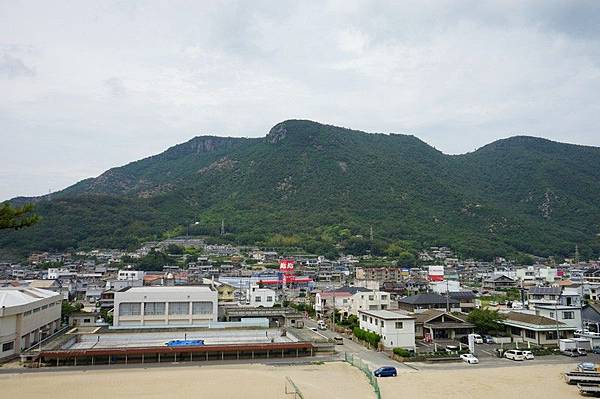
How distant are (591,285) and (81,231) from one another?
93207 mm

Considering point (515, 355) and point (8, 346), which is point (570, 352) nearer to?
→ point (515, 355)

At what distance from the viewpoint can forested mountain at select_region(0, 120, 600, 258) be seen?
10812 centimetres

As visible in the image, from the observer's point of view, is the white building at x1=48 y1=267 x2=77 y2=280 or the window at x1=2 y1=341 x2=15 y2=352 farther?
the white building at x1=48 y1=267 x2=77 y2=280

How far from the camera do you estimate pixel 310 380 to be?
21.7 meters

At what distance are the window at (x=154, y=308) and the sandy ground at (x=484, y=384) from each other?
20108 mm

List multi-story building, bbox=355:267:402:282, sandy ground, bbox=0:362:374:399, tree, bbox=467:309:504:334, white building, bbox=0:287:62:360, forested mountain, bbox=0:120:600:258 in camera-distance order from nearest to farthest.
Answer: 1. sandy ground, bbox=0:362:374:399
2. white building, bbox=0:287:62:360
3. tree, bbox=467:309:504:334
4. multi-story building, bbox=355:267:402:282
5. forested mountain, bbox=0:120:600:258

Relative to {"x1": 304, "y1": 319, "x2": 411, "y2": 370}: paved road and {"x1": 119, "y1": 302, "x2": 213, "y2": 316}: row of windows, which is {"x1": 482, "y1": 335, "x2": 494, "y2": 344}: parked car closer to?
{"x1": 304, "y1": 319, "x2": 411, "y2": 370}: paved road

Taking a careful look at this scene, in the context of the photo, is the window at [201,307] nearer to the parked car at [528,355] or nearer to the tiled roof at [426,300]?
the tiled roof at [426,300]

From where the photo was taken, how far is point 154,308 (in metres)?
36.5

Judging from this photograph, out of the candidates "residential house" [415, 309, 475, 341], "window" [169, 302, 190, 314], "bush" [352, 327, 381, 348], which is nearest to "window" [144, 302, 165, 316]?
"window" [169, 302, 190, 314]

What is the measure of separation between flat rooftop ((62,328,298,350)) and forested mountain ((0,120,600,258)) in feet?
224

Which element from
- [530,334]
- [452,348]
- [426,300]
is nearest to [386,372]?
[452,348]

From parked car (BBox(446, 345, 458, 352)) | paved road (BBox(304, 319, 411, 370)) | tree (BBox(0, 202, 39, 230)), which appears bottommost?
paved road (BBox(304, 319, 411, 370))

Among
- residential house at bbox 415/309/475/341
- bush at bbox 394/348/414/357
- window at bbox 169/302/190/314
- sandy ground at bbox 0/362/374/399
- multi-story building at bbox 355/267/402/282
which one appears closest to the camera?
sandy ground at bbox 0/362/374/399
